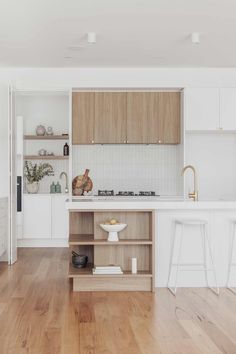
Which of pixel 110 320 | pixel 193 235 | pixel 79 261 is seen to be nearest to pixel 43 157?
pixel 79 261

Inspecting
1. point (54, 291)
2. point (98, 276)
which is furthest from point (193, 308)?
point (54, 291)

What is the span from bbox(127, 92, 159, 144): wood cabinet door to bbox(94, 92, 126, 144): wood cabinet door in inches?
4.0

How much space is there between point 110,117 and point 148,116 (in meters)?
0.55

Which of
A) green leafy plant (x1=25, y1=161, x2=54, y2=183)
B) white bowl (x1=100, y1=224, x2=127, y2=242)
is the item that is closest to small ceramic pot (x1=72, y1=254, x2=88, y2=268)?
white bowl (x1=100, y1=224, x2=127, y2=242)

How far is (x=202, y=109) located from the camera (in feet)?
24.3

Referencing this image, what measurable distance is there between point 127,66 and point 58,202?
2.53 m

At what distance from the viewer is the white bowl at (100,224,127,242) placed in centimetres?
516

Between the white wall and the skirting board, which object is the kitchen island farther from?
the skirting board

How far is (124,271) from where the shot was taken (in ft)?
17.5

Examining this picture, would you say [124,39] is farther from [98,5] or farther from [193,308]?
[193,308]

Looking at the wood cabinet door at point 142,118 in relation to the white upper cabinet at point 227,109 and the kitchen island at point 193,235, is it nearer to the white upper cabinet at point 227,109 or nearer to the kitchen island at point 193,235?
the white upper cabinet at point 227,109

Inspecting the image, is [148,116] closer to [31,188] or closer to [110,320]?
[31,188]

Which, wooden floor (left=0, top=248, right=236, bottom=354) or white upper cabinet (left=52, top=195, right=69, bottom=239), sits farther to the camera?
white upper cabinet (left=52, top=195, right=69, bottom=239)

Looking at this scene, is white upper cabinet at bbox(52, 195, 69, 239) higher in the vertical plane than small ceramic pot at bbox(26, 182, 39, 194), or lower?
lower
